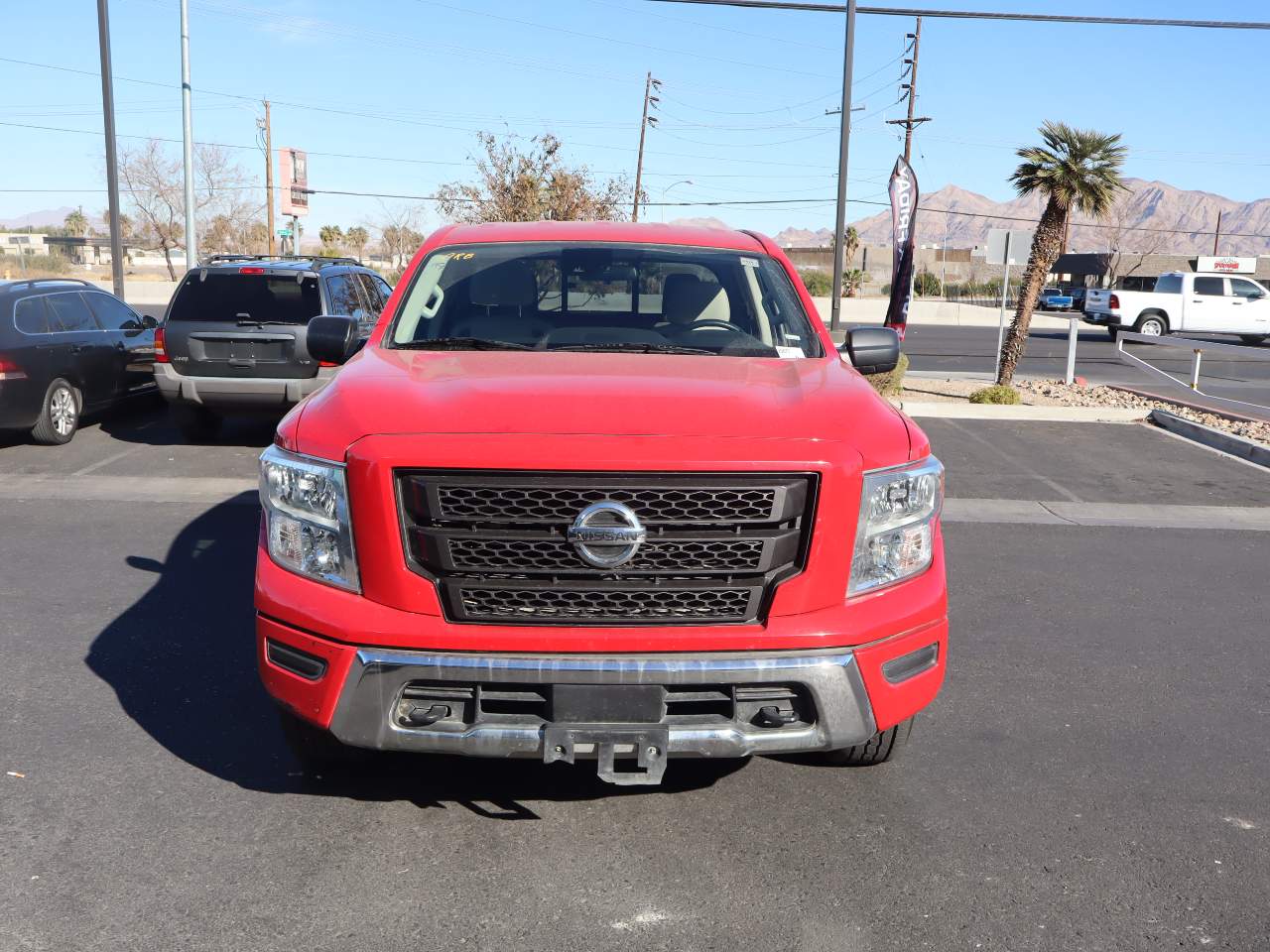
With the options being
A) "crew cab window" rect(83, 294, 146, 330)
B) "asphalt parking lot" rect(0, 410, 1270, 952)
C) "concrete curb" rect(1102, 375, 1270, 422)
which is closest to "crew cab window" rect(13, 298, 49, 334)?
"crew cab window" rect(83, 294, 146, 330)

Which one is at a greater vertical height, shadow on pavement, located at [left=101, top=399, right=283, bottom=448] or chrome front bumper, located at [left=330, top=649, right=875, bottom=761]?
chrome front bumper, located at [left=330, top=649, right=875, bottom=761]

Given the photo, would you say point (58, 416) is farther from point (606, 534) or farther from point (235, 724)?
point (606, 534)

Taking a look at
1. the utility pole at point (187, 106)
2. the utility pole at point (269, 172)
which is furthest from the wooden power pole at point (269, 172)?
the utility pole at point (187, 106)

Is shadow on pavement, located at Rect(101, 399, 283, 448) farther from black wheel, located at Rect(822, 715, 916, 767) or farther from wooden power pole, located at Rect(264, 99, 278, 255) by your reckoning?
wooden power pole, located at Rect(264, 99, 278, 255)

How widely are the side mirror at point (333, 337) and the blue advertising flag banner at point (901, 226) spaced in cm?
1531

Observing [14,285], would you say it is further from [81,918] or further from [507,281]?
[81,918]

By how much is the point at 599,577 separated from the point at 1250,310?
109 feet

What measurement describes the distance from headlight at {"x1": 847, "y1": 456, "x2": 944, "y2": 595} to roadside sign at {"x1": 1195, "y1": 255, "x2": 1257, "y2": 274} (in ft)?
199

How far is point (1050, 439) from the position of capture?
12.8 m

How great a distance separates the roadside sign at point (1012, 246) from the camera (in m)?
19.2

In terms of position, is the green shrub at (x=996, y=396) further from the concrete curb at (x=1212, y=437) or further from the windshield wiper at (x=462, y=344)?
the windshield wiper at (x=462, y=344)

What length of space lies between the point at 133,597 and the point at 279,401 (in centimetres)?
467

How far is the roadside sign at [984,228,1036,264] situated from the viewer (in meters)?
19.2

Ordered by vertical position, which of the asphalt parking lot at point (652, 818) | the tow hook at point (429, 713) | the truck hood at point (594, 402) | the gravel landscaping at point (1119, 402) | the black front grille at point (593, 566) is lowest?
the asphalt parking lot at point (652, 818)
